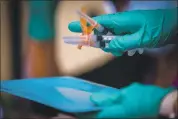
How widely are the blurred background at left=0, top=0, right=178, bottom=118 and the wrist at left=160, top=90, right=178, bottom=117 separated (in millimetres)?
65

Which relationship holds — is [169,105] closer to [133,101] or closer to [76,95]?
[133,101]

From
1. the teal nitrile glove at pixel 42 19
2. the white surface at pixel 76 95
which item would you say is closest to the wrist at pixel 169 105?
the white surface at pixel 76 95

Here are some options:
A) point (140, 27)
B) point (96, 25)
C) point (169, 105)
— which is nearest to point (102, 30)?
point (96, 25)

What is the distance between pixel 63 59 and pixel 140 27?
419 mm

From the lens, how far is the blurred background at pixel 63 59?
2.00 meters

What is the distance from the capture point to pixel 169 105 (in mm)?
1956

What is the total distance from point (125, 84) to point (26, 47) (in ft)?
1.75

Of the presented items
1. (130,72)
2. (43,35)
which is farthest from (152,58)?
(43,35)

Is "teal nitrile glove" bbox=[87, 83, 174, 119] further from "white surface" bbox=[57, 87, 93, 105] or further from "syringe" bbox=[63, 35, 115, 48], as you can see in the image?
"syringe" bbox=[63, 35, 115, 48]

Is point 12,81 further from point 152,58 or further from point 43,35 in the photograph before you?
point 152,58

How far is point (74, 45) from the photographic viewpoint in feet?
6.65

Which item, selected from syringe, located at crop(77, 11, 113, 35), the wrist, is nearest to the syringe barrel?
syringe, located at crop(77, 11, 113, 35)

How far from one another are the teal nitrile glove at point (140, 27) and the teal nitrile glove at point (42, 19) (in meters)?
0.14

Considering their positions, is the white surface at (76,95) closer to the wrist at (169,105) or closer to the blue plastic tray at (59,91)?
the blue plastic tray at (59,91)
